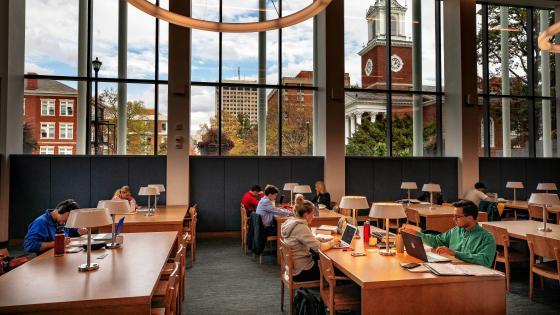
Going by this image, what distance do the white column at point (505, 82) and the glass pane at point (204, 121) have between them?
9045 millimetres

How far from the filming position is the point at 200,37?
9180mm

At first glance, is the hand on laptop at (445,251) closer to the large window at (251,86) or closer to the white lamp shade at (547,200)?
the white lamp shade at (547,200)

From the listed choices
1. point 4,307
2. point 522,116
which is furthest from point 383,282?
point 522,116

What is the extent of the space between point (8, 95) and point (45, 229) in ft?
17.0

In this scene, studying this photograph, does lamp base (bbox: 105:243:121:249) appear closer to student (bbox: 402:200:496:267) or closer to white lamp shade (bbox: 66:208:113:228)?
white lamp shade (bbox: 66:208:113:228)

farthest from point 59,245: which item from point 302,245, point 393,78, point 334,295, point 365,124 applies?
point 393,78

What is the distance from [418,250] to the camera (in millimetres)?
3266

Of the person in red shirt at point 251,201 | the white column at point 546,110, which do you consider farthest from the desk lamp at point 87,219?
the white column at point 546,110

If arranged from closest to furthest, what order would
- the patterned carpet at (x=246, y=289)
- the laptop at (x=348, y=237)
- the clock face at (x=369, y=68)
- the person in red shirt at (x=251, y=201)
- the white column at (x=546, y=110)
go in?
the laptop at (x=348, y=237) < the patterned carpet at (x=246, y=289) < the person in red shirt at (x=251, y=201) < the clock face at (x=369, y=68) < the white column at (x=546, y=110)

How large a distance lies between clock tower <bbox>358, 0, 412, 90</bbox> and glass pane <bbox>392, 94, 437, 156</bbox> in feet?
1.68

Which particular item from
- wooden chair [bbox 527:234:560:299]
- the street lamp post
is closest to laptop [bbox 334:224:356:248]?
wooden chair [bbox 527:234:560:299]

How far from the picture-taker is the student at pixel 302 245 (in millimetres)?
3686

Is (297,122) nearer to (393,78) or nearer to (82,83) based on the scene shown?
(393,78)

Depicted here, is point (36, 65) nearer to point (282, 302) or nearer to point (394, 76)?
point (282, 302)
